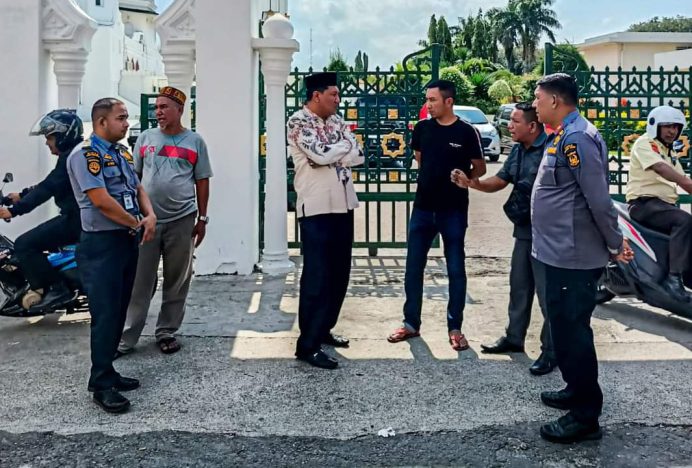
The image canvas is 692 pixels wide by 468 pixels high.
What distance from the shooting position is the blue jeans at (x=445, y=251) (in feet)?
16.2

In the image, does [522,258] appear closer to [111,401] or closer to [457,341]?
[457,341]

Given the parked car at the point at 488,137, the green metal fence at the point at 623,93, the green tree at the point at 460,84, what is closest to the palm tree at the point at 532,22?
the green tree at the point at 460,84

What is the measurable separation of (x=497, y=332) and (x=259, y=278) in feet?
8.47

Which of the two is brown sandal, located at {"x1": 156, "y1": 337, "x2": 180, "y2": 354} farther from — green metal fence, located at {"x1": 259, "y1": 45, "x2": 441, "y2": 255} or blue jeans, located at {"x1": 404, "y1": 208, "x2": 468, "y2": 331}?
green metal fence, located at {"x1": 259, "y1": 45, "x2": 441, "y2": 255}

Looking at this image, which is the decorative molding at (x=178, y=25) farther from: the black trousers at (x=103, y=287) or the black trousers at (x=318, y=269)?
the black trousers at (x=103, y=287)

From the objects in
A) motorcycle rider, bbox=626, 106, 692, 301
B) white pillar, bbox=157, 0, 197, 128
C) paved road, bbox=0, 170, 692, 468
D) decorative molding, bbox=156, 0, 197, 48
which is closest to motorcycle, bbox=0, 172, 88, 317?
paved road, bbox=0, 170, 692, 468

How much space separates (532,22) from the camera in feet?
179

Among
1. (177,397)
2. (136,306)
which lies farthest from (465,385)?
(136,306)

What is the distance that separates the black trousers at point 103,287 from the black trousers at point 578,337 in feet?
7.85

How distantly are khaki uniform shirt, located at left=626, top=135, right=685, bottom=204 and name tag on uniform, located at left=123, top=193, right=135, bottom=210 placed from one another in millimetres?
3706

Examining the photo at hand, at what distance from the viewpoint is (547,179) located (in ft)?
11.8

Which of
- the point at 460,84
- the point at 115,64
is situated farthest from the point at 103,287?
the point at 115,64

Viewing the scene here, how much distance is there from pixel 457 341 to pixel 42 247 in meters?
3.15

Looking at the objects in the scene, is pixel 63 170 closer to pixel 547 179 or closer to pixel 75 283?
pixel 75 283
